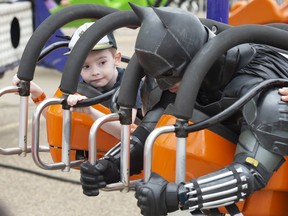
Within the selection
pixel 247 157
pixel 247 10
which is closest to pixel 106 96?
pixel 247 157

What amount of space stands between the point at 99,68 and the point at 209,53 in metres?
0.89

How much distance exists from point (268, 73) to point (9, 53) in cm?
431

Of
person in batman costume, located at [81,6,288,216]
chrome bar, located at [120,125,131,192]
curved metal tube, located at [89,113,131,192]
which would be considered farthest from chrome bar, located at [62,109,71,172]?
person in batman costume, located at [81,6,288,216]

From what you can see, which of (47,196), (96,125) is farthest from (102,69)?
(47,196)

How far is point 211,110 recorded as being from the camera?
2.41 metres

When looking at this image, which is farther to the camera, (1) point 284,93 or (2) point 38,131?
(2) point 38,131

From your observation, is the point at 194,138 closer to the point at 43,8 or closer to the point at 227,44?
the point at 227,44

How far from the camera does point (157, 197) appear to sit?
2.18m

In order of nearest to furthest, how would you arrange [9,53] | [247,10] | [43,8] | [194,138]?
[194,138], [247,10], [9,53], [43,8]

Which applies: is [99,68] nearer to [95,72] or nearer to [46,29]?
[95,72]

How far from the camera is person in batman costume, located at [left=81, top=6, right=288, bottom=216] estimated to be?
7.22ft

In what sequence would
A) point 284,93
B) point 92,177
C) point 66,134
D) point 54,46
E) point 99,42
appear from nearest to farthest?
point 284,93 < point 92,177 < point 66,134 < point 99,42 < point 54,46

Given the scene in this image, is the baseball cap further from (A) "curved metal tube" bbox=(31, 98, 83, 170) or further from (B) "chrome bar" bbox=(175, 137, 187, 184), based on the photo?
(B) "chrome bar" bbox=(175, 137, 187, 184)

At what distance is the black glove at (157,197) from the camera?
2182mm
